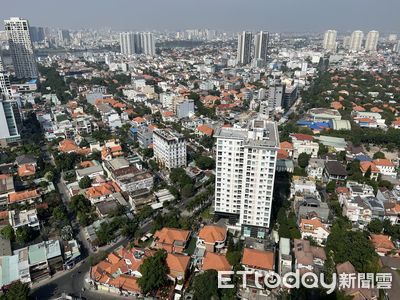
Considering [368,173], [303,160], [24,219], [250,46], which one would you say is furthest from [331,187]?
[250,46]

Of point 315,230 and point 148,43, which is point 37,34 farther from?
point 315,230

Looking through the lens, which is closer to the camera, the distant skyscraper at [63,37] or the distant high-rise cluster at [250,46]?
the distant high-rise cluster at [250,46]

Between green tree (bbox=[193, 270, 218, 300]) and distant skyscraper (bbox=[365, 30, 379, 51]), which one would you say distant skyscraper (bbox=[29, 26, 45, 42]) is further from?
green tree (bbox=[193, 270, 218, 300])

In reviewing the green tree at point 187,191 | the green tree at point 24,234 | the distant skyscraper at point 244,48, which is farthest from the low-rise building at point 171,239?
the distant skyscraper at point 244,48

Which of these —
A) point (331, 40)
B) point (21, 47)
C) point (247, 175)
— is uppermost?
point (331, 40)

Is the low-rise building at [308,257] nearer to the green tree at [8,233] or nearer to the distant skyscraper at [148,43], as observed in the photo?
the green tree at [8,233]

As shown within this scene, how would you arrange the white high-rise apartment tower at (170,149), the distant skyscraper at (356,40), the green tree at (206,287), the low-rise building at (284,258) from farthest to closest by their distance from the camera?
the distant skyscraper at (356,40)
the white high-rise apartment tower at (170,149)
the low-rise building at (284,258)
the green tree at (206,287)

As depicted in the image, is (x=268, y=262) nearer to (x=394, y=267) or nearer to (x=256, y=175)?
(x=256, y=175)
